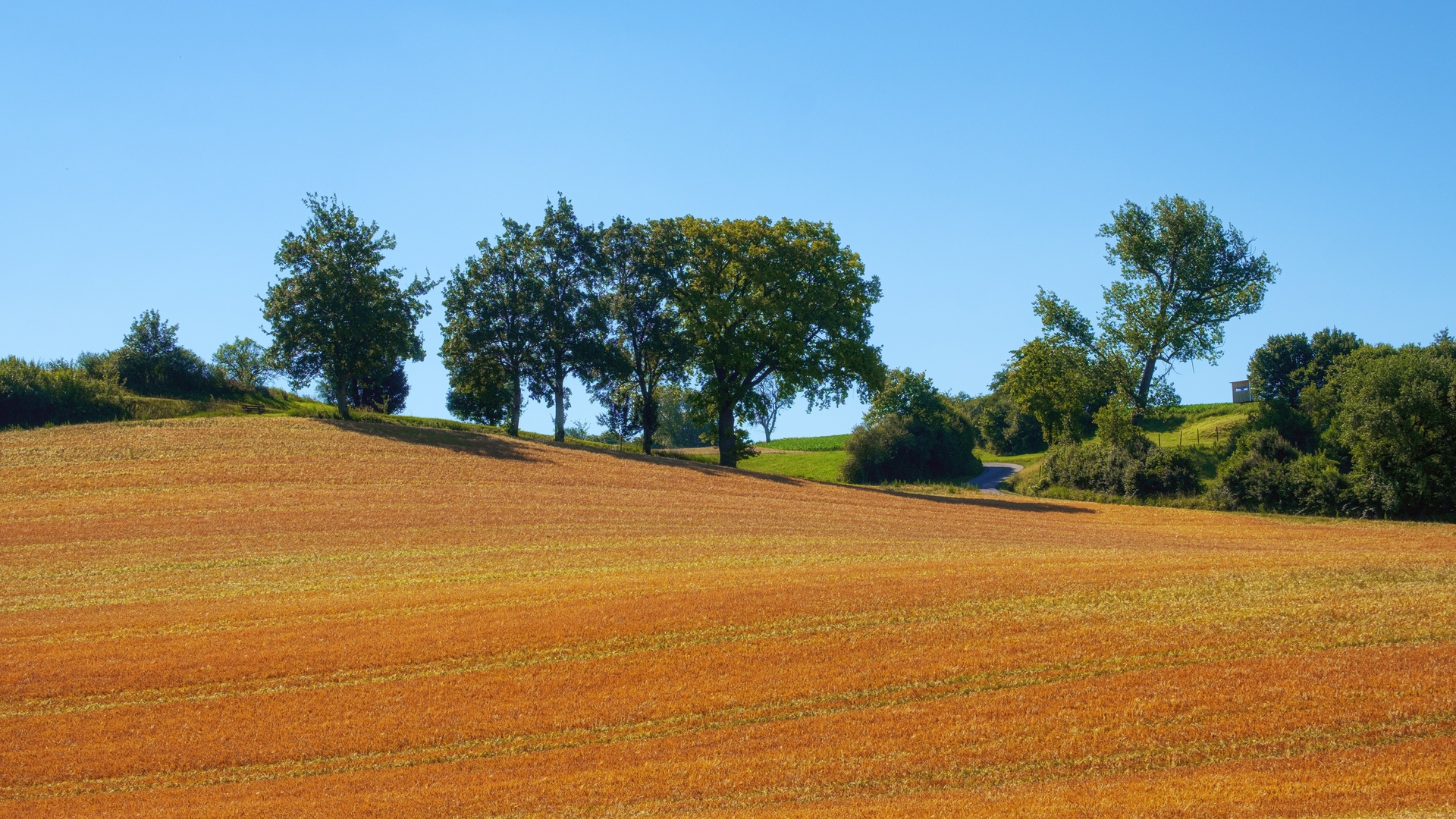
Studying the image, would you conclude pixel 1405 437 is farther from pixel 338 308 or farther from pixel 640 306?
pixel 338 308

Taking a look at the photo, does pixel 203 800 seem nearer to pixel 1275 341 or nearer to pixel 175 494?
pixel 175 494

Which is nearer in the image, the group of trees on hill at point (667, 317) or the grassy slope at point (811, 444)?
the group of trees on hill at point (667, 317)

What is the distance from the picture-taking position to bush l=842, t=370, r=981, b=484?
239 ft

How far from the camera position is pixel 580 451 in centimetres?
6028

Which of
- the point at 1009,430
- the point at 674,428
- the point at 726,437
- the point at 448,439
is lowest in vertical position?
the point at 448,439

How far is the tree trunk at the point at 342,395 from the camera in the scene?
60.3 meters

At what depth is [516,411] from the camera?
6669 cm

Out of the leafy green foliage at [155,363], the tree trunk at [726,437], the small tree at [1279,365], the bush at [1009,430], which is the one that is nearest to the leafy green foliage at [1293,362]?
the small tree at [1279,365]

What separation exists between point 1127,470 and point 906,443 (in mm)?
19737

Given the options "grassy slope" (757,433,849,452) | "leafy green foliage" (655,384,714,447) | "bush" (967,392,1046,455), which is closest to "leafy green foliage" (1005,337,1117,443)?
"bush" (967,392,1046,455)

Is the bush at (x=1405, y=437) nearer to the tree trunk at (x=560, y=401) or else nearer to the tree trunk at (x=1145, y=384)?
the tree trunk at (x=1145, y=384)

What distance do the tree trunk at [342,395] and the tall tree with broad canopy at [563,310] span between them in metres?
11.6

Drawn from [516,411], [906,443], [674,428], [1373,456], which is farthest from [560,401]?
[674,428]

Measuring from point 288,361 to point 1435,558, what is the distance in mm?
54853
